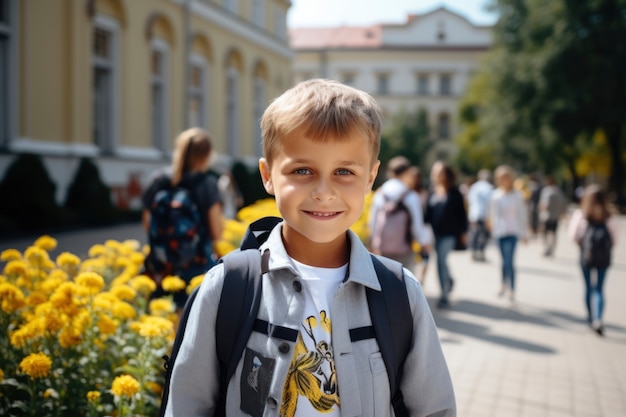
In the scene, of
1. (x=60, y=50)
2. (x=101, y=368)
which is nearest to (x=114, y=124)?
(x=60, y=50)

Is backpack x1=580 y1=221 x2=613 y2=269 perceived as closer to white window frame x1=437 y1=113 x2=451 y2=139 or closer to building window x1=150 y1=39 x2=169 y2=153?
building window x1=150 y1=39 x2=169 y2=153

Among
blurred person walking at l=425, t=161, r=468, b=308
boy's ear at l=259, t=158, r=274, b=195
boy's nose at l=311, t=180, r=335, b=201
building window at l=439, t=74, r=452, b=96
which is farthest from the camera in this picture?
building window at l=439, t=74, r=452, b=96

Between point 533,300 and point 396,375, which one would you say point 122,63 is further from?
point 396,375

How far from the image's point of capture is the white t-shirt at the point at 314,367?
1748 millimetres

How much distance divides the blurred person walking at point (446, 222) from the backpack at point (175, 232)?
16.3 ft

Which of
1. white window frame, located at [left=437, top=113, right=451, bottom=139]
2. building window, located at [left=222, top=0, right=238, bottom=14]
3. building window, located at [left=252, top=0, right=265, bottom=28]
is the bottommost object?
white window frame, located at [left=437, top=113, right=451, bottom=139]

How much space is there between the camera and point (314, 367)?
5.78 feet

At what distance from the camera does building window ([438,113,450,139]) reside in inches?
2697

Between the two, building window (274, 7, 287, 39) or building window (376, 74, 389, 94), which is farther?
building window (376, 74, 389, 94)

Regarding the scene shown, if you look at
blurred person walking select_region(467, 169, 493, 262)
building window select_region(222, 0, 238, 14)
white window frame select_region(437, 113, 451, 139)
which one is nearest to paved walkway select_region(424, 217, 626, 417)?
blurred person walking select_region(467, 169, 493, 262)

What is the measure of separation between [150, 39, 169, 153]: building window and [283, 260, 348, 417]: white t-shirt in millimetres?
20699

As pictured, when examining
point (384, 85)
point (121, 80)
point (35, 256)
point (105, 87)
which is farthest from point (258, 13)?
point (384, 85)

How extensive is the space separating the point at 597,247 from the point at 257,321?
267 inches

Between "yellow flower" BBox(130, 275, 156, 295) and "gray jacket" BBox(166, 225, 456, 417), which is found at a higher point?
"gray jacket" BBox(166, 225, 456, 417)
